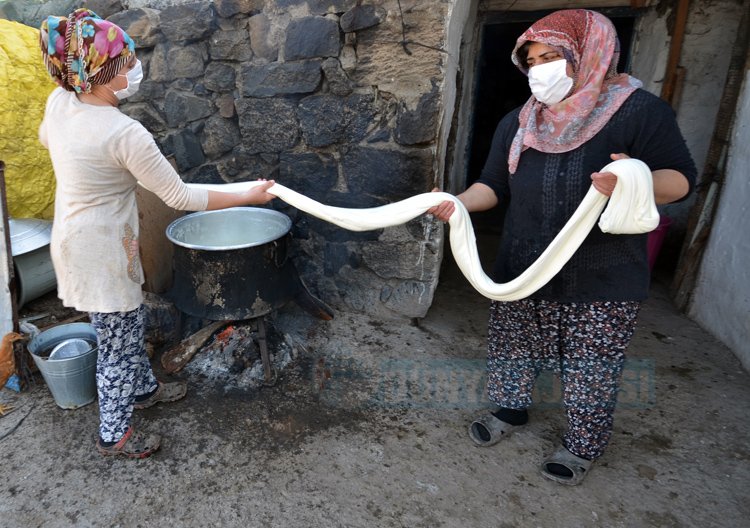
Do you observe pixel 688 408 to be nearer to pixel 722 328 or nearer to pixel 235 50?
pixel 722 328

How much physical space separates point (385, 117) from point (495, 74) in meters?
5.90

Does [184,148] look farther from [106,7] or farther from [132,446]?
[132,446]

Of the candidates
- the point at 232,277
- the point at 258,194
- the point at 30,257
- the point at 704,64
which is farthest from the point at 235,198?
the point at 704,64

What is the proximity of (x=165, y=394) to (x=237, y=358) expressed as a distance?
1.44 feet

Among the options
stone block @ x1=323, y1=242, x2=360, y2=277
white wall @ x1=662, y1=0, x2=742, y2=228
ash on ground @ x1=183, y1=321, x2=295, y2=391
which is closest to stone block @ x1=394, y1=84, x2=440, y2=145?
stone block @ x1=323, y1=242, x2=360, y2=277

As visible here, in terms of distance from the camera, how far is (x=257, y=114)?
305 cm

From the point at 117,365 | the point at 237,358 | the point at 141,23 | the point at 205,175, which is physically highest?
the point at 141,23

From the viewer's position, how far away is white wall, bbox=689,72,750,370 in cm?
294

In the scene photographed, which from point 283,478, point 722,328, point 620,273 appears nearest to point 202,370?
point 283,478

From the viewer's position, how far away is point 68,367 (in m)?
2.38

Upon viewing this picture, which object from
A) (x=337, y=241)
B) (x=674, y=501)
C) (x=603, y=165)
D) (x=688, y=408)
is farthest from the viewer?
(x=337, y=241)

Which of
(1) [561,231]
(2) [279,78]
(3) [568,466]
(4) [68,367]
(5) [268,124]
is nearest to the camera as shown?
(1) [561,231]

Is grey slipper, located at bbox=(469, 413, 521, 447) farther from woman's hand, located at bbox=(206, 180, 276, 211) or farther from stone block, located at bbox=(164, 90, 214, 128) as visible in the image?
stone block, located at bbox=(164, 90, 214, 128)

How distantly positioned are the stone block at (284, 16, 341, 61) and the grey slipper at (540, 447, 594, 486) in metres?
2.48
